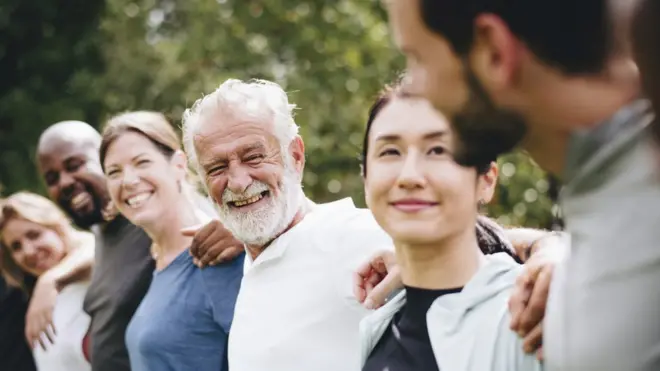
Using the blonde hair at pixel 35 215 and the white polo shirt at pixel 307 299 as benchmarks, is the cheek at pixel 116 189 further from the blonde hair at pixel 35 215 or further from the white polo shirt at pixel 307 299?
the blonde hair at pixel 35 215

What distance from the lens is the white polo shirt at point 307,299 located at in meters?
2.79

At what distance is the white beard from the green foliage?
6431mm

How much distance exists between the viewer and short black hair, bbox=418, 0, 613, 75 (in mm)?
1153

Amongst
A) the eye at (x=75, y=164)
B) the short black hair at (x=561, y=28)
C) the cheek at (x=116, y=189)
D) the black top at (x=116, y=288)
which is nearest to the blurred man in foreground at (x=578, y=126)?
the short black hair at (x=561, y=28)

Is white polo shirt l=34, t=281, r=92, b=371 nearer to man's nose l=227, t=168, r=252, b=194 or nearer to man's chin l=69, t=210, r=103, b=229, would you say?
man's chin l=69, t=210, r=103, b=229

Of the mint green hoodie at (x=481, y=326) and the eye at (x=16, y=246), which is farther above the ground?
the eye at (x=16, y=246)

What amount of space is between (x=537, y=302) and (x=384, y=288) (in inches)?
25.9

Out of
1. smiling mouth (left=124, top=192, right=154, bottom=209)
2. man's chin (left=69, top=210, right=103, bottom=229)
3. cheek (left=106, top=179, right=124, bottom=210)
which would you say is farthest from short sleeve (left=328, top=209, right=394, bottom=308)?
man's chin (left=69, top=210, right=103, bottom=229)

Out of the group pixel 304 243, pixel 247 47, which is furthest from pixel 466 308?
pixel 247 47

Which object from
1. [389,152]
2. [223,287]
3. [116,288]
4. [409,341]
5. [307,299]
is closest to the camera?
[409,341]

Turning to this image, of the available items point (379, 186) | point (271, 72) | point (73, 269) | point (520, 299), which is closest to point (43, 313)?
point (73, 269)

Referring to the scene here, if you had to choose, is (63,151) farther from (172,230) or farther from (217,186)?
(217,186)

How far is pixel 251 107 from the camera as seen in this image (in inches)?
121

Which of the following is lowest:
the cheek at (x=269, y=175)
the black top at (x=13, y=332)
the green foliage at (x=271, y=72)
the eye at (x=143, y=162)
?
the black top at (x=13, y=332)
